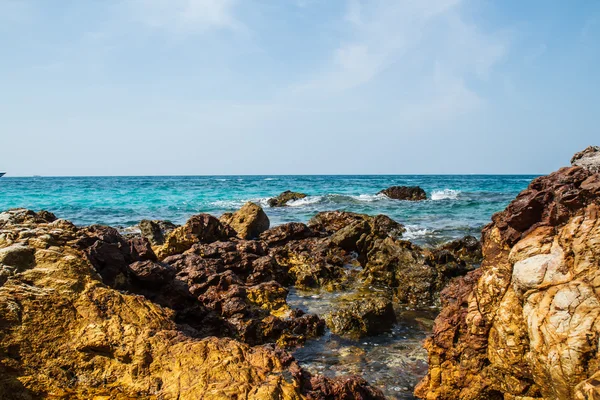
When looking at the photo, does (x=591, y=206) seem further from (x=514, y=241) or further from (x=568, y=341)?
(x=568, y=341)

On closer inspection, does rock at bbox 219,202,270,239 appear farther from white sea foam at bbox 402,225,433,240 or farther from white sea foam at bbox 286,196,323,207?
white sea foam at bbox 286,196,323,207

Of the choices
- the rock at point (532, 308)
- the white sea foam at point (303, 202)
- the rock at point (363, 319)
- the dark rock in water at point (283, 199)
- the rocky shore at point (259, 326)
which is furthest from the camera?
the dark rock in water at point (283, 199)

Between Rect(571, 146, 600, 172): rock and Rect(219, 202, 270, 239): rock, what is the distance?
34.8 ft

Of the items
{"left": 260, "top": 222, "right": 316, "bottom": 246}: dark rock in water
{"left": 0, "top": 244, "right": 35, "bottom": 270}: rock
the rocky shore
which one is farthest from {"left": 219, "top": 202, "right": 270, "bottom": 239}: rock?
{"left": 0, "top": 244, "right": 35, "bottom": 270}: rock

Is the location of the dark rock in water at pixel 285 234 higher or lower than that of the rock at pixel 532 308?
lower

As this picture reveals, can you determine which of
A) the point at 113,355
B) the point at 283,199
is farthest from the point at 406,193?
the point at 113,355

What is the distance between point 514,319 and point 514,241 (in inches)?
41.9

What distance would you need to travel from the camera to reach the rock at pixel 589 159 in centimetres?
504

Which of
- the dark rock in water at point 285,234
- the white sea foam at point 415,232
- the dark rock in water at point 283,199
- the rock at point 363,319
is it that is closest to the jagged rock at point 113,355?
the rock at point 363,319

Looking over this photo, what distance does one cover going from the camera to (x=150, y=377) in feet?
11.8

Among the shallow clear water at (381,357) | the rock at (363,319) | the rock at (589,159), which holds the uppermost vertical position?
the rock at (589,159)

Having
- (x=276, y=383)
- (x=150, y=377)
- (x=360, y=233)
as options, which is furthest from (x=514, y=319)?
(x=360, y=233)

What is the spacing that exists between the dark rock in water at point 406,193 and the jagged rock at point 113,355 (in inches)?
1289

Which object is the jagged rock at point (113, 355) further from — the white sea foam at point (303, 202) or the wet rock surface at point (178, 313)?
the white sea foam at point (303, 202)
